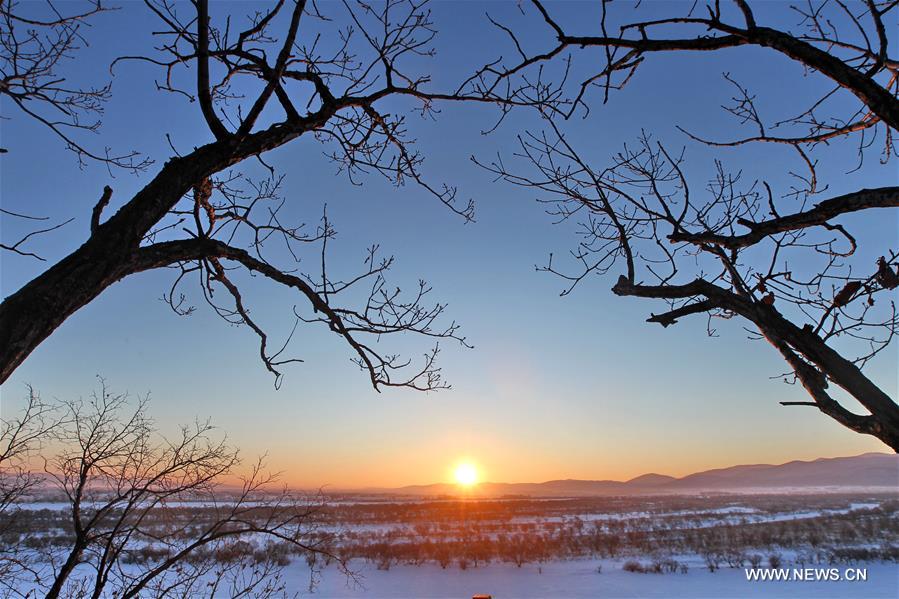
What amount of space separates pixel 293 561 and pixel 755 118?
22534 mm

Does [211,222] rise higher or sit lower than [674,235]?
higher

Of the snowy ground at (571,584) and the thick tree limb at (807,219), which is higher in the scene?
the thick tree limb at (807,219)

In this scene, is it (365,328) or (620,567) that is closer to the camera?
(365,328)

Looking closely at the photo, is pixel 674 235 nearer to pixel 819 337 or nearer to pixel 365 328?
pixel 819 337

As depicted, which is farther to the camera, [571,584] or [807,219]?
[571,584]

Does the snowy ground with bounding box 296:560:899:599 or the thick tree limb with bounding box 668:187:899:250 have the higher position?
the thick tree limb with bounding box 668:187:899:250

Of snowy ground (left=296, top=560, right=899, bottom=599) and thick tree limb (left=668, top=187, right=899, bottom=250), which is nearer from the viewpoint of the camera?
thick tree limb (left=668, top=187, right=899, bottom=250)

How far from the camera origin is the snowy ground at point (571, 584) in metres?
15.0

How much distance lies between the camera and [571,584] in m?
16.4

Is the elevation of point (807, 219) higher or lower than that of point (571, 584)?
higher

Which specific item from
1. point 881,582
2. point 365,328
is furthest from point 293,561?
point 365,328

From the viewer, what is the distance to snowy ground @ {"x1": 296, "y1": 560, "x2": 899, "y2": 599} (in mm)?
14961

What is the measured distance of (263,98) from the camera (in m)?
2.88

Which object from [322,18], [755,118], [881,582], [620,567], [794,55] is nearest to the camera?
[794,55]
